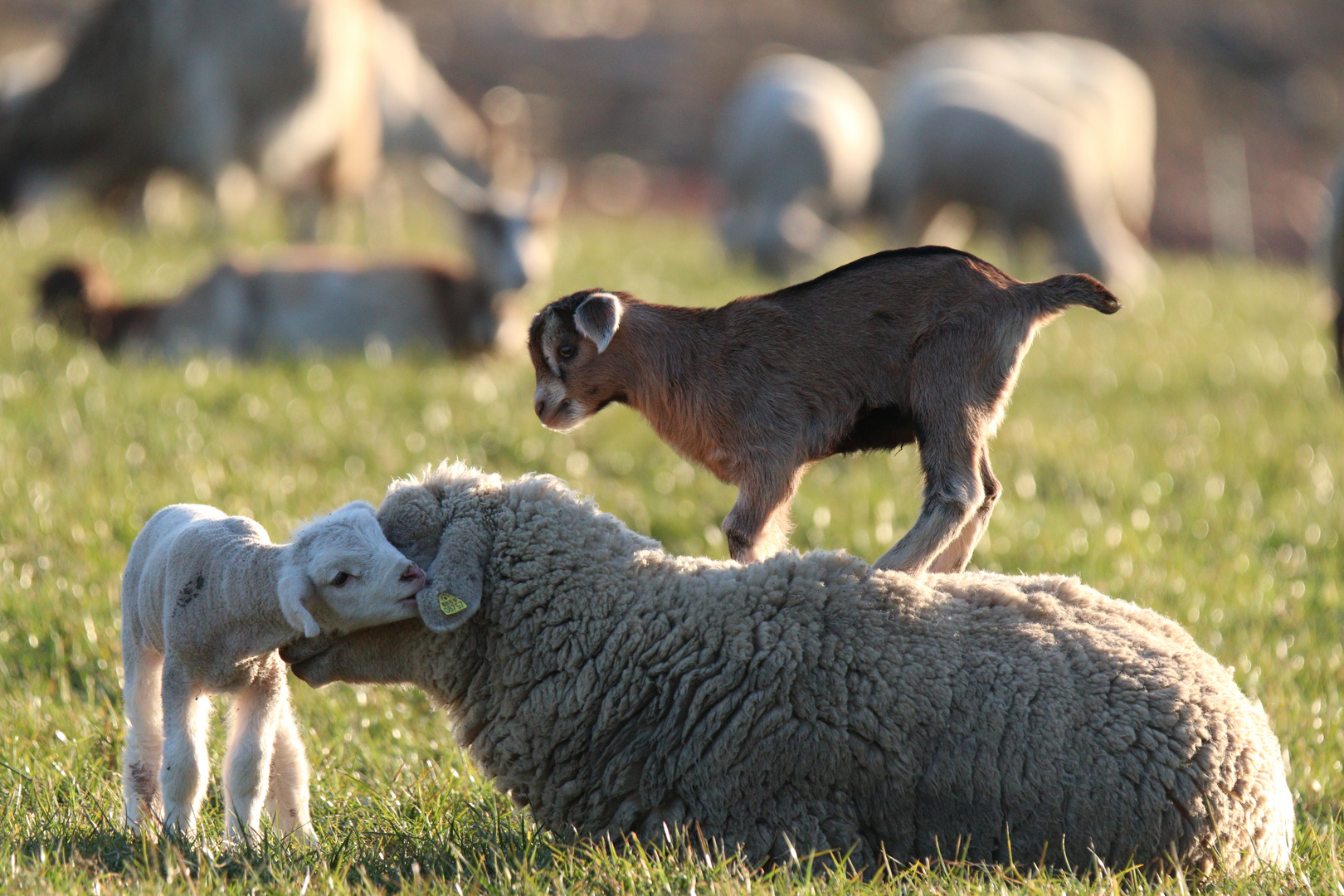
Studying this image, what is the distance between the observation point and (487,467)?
724 cm

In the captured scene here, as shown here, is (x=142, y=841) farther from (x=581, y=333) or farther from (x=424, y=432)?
(x=424, y=432)

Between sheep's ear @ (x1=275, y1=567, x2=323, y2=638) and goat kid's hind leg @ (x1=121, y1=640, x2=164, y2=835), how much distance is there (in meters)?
0.58

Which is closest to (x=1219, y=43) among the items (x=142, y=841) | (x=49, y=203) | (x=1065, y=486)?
(x=49, y=203)

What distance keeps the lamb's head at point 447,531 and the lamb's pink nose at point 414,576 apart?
0.06ft

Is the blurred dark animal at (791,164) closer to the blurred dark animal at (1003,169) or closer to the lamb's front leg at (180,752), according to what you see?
the blurred dark animal at (1003,169)

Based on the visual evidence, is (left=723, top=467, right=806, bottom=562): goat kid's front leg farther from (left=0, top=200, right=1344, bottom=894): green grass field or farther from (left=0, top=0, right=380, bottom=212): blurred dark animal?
(left=0, top=0, right=380, bottom=212): blurred dark animal

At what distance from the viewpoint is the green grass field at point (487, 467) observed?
3295 mm

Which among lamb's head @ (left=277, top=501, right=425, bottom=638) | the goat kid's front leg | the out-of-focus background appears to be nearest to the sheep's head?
the goat kid's front leg

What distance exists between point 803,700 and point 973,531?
66cm

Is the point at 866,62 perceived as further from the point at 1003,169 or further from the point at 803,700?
the point at 803,700

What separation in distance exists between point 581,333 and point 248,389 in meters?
5.04

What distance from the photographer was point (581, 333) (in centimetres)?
344

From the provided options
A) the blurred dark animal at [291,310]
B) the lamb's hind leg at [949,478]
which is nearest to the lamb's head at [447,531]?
the lamb's hind leg at [949,478]

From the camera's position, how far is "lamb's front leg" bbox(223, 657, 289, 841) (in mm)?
3377
